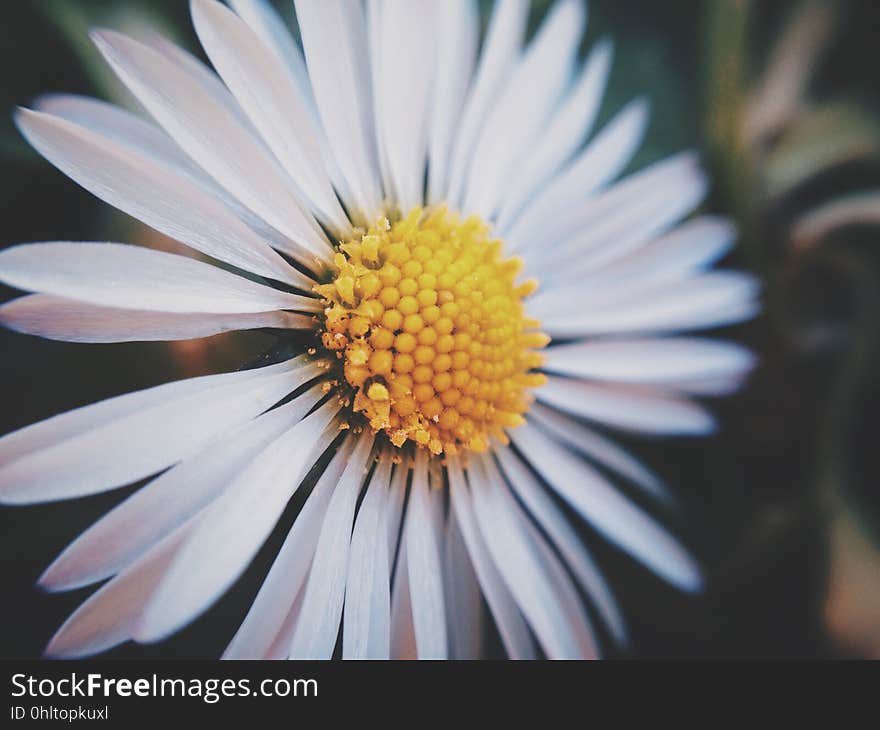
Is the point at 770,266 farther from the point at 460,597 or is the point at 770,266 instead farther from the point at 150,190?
the point at 150,190

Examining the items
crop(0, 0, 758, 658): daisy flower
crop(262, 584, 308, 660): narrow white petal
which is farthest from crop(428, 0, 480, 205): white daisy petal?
crop(262, 584, 308, 660): narrow white petal

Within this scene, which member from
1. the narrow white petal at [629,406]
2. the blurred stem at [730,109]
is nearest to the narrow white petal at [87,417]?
the narrow white petal at [629,406]

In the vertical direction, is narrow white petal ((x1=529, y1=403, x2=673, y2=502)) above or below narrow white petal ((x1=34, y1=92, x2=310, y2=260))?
below

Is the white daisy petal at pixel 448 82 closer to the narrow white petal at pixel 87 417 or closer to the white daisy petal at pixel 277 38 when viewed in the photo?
the white daisy petal at pixel 277 38

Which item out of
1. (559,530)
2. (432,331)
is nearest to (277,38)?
(432,331)

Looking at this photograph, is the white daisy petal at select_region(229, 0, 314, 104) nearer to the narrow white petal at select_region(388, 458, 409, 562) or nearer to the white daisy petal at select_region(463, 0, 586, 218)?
the white daisy petal at select_region(463, 0, 586, 218)

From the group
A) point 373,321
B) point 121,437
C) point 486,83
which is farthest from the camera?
point 486,83
